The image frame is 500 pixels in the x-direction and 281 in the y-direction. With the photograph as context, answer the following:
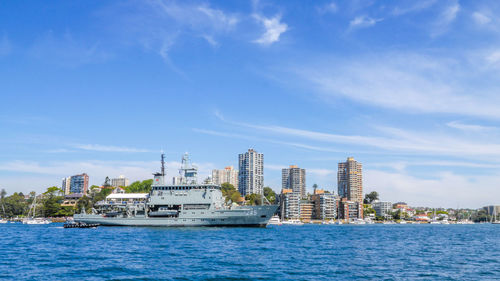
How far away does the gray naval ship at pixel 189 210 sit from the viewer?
83.6 m

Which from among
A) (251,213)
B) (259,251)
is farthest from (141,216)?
(259,251)

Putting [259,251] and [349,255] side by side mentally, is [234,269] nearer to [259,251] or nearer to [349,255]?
[259,251]

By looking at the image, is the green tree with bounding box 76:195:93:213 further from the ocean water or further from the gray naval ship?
the ocean water

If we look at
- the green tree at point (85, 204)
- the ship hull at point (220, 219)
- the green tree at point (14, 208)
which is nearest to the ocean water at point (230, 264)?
the ship hull at point (220, 219)

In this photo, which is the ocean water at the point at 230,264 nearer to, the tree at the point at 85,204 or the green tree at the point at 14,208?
the tree at the point at 85,204

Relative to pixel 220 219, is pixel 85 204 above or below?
below

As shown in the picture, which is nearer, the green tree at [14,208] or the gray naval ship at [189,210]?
the gray naval ship at [189,210]

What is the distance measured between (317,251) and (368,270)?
13844 millimetres

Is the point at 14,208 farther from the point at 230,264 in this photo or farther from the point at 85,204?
the point at 230,264

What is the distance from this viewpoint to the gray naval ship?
83.6m

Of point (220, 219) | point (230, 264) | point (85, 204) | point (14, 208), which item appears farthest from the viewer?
point (14, 208)

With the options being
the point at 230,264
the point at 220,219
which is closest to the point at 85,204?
the point at 220,219

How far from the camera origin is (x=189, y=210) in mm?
84312

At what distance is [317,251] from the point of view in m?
45.8
